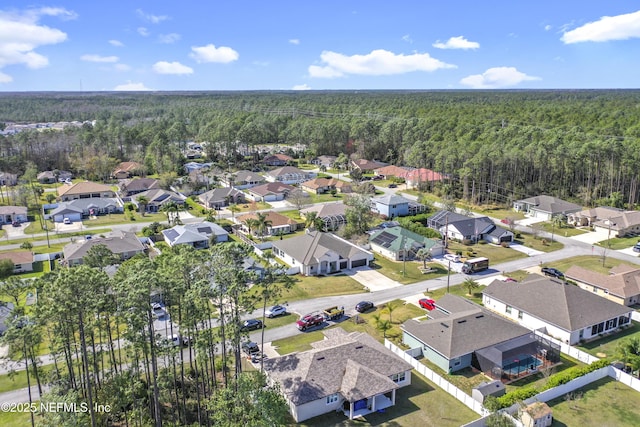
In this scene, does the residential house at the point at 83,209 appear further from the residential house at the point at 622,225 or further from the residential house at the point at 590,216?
the residential house at the point at 622,225

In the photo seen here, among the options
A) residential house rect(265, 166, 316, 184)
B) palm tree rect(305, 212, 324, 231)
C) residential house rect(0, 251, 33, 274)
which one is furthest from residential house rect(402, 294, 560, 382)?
residential house rect(265, 166, 316, 184)

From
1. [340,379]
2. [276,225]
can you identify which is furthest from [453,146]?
[340,379]

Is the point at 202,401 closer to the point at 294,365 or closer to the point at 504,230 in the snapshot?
the point at 294,365

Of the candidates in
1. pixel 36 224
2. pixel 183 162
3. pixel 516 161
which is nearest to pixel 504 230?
pixel 516 161

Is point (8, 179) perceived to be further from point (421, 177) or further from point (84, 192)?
point (421, 177)

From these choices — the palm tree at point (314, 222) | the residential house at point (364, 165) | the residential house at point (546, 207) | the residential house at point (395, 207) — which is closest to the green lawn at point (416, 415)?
the palm tree at point (314, 222)

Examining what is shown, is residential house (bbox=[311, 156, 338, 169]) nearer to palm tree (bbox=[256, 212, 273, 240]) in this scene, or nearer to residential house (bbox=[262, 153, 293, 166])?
residential house (bbox=[262, 153, 293, 166])
